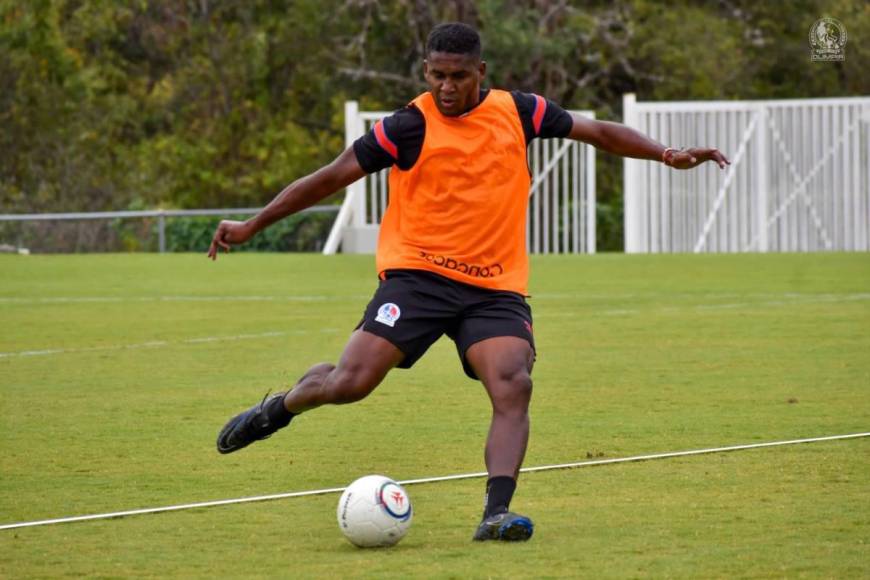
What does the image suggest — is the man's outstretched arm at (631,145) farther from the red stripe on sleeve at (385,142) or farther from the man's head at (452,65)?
the red stripe on sleeve at (385,142)

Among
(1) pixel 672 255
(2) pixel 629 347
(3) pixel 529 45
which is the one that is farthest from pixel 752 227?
(2) pixel 629 347

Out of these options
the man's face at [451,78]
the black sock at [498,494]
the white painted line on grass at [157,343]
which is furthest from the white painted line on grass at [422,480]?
the white painted line on grass at [157,343]

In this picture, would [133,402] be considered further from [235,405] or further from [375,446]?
[375,446]

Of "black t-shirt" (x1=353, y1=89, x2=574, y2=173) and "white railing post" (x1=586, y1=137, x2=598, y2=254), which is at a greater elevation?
"black t-shirt" (x1=353, y1=89, x2=574, y2=173)

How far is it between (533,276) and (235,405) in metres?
13.4

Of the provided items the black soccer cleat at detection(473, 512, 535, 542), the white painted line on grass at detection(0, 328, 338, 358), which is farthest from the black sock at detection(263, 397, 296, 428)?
the white painted line on grass at detection(0, 328, 338, 358)

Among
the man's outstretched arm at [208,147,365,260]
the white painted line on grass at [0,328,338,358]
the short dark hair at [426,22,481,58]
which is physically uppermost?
the short dark hair at [426,22,481,58]

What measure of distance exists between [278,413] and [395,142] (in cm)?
145

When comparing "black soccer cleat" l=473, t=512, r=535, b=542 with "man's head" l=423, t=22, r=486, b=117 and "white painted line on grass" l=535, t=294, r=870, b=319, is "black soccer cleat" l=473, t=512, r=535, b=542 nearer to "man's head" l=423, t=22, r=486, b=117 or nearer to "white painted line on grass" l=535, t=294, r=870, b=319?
"man's head" l=423, t=22, r=486, b=117

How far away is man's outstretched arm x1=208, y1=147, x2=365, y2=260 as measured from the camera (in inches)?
307

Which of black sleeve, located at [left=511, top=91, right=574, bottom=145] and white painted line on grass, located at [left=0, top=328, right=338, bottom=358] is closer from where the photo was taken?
black sleeve, located at [left=511, top=91, right=574, bottom=145]

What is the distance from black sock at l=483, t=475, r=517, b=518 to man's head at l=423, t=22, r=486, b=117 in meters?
1.54

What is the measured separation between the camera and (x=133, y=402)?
12.4 m

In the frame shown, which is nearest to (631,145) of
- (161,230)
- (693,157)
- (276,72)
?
(693,157)
